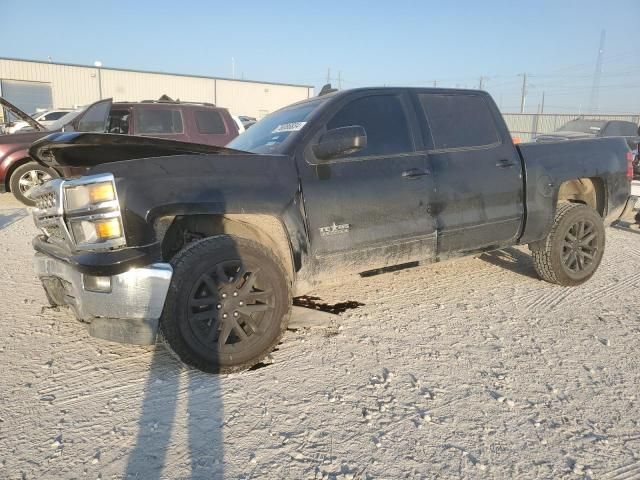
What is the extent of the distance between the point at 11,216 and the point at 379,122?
739 centimetres

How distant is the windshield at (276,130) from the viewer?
10.8 ft

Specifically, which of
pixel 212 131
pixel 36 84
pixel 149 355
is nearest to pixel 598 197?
pixel 149 355

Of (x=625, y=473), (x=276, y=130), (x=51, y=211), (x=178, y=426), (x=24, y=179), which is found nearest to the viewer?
(x=625, y=473)

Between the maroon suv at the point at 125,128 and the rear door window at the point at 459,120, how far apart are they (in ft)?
19.7

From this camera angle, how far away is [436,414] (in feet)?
7.70

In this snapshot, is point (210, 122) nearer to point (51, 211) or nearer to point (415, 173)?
point (415, 173)

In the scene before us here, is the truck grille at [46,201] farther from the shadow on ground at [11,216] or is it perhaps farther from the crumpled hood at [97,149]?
the shadow on ground at [11,216]

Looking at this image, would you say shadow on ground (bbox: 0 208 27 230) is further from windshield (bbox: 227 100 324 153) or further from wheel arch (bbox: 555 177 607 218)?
wheel arch (bbox: 555 177 607 218)

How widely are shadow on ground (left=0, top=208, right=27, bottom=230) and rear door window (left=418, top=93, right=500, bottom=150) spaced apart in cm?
681

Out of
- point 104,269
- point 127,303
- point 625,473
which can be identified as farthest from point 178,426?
point 625,473

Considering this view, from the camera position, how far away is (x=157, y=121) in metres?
8.61

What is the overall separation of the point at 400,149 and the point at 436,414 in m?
1.97

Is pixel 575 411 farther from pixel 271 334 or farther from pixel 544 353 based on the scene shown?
pixel 271 334

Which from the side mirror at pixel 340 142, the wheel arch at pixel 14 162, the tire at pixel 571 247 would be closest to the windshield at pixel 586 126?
the tire at pixel 571 247
